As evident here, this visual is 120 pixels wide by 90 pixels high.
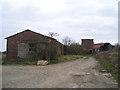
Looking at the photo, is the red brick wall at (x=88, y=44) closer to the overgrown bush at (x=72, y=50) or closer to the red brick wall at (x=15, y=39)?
the overgrown bush at (x=72, y=50)

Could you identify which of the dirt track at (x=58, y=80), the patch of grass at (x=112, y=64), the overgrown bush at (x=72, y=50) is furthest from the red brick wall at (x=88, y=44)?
the dirt track at (x=58, y=80)

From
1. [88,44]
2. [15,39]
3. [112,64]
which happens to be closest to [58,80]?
[112,64]

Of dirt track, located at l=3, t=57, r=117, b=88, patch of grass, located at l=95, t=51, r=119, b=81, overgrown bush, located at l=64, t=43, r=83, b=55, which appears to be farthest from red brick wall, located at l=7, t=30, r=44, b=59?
overgrown bush, located at l=64, t=43, r=83, b=55

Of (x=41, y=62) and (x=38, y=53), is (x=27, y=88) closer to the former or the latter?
(x=41, y=62)

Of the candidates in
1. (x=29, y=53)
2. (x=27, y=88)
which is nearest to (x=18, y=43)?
(x=29, y=53)

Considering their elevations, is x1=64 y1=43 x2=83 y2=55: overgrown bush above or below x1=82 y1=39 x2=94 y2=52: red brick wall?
below

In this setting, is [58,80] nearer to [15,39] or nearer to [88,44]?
[15,39]

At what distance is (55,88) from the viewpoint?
29.7 ft

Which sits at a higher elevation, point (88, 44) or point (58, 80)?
point (88, 44)

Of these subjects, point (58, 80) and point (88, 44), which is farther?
point (88, 44)

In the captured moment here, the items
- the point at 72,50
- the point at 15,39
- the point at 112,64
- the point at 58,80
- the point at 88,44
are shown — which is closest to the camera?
the point at 58,80

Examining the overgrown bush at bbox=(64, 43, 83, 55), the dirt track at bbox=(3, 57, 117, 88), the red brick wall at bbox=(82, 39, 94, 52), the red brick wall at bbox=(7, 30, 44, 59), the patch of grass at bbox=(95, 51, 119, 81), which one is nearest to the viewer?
the dirt track at bbox=(3, 57, 117, 88)

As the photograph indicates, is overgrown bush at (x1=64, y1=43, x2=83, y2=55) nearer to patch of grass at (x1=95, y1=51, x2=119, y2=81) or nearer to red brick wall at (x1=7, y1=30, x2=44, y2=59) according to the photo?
red brick wall at (x1=7, y1=30, x2=44, y2=59)

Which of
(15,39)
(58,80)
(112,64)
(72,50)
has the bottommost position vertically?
(58,80)
